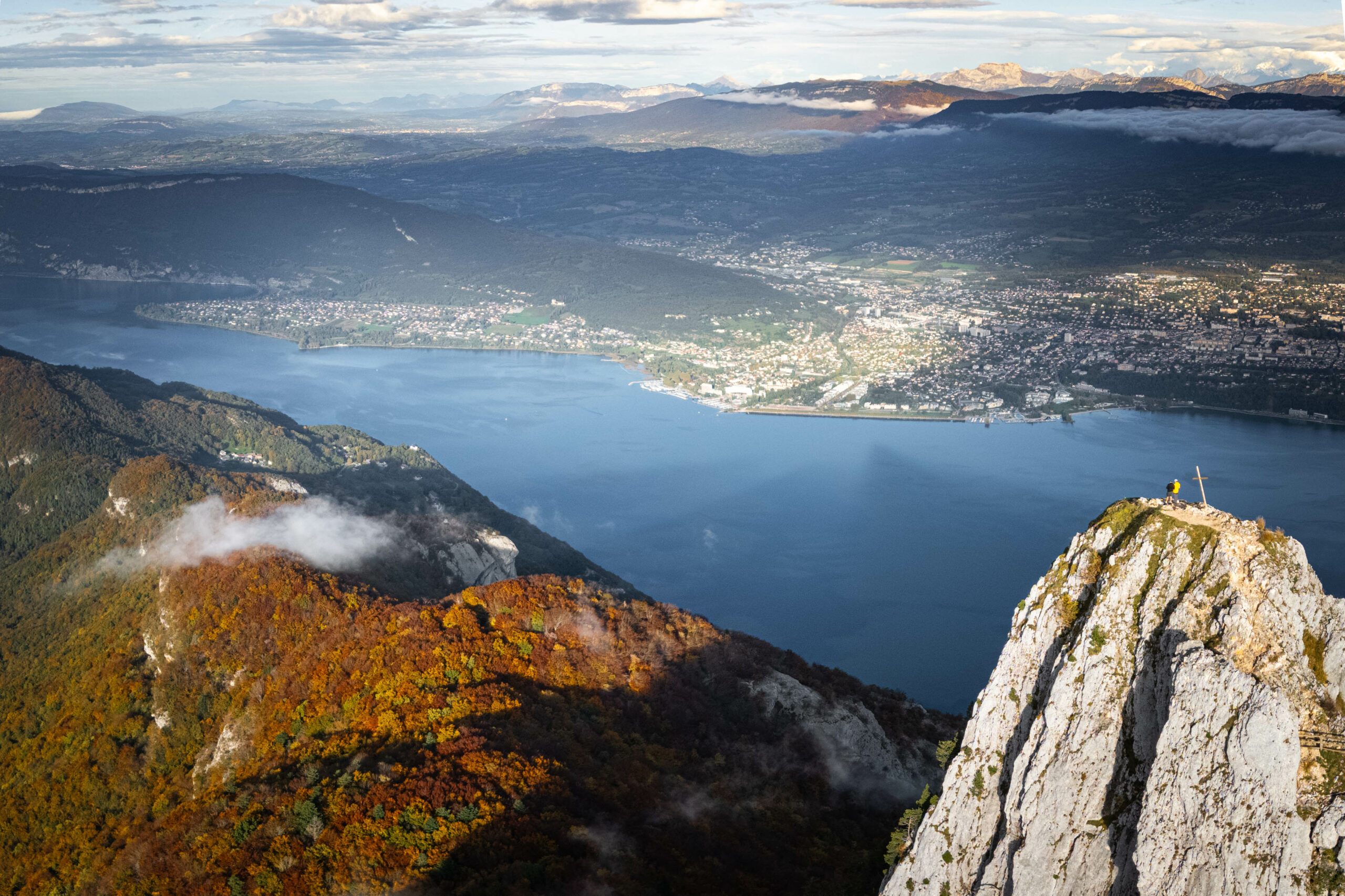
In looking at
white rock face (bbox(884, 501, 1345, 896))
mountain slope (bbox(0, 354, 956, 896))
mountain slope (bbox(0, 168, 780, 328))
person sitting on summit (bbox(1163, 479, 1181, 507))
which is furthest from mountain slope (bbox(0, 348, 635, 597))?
mountain slope (bbox(0, 168, 780, 328))

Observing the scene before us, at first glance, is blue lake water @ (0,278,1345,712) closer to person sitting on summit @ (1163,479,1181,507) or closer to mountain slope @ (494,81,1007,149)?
person sitting on summit @ (1163,479,1181,507)

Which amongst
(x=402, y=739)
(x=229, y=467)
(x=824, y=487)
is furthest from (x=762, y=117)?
(x=402, y=739)

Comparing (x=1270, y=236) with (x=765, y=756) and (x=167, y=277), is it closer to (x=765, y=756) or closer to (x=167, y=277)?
(x=765, y=756)

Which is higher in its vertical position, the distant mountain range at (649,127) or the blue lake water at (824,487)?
the distant mountain range at (649,127)

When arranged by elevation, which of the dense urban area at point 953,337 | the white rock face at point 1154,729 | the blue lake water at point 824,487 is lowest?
the blue lake water at point 824,487

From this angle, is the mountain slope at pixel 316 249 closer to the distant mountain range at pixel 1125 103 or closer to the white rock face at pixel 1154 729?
the white rock face at pixel 1154 729

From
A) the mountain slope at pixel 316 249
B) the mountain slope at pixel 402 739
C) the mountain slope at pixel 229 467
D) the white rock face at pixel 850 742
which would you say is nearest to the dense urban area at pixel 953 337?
the mountain slope at pixel 316 249
